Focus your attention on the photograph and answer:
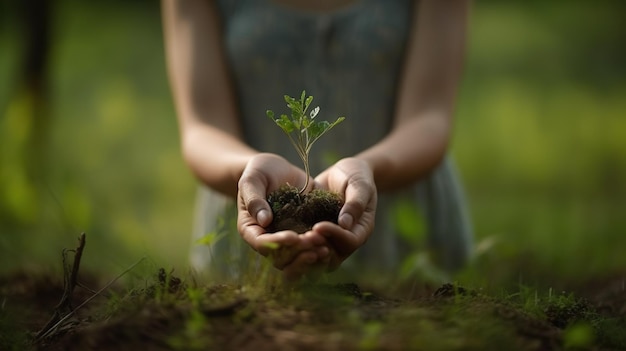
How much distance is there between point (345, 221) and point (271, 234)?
19cm

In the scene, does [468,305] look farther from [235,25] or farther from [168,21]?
[168,21]

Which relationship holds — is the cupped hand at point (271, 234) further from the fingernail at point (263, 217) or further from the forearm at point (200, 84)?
the forearm at point (200, 84)

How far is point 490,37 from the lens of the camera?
1046cm

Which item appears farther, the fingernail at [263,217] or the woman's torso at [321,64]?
the woman's torso at [321,64]

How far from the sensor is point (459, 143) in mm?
8742

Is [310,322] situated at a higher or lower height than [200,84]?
lower

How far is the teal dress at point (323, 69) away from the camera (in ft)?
11.4

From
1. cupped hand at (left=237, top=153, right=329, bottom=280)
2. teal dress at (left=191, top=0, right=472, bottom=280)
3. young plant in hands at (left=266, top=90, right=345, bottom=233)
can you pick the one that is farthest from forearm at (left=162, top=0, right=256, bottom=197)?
young plant in hands at (left=266, top=90, right=345, bottom=233)

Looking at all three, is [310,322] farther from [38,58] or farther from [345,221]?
[38,58]

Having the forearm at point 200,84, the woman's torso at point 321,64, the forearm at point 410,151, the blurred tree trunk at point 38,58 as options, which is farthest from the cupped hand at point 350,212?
the blurred tree trunk at point 38,58

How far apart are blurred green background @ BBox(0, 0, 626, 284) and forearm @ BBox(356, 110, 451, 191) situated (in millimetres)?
497

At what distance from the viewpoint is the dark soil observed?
5.15ft

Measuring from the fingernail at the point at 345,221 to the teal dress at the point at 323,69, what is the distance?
1.62m

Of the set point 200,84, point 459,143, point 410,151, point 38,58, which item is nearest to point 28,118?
point 38,58
